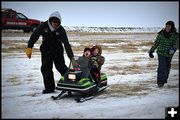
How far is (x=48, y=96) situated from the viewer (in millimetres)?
7527

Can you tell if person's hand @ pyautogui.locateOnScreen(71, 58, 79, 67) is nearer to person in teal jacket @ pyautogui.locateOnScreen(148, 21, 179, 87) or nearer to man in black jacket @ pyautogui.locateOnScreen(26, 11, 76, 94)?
man in black jacket @ pyautogui.locateOnScreen(26, 11, 76, 94)

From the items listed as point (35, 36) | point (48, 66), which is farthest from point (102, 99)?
point (35, 36)

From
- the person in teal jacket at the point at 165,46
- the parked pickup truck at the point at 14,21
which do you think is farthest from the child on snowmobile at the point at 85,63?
the parked pickup truck at the point at 14,21

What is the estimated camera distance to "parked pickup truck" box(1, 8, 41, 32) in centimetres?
2773

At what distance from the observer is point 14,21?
28.2m

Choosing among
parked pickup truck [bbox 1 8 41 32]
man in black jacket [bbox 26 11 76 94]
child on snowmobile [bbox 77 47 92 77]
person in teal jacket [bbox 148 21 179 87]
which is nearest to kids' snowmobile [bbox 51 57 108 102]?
child on snowmobile [bbox 77 47 92 77]

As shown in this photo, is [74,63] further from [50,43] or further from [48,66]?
[50,43]

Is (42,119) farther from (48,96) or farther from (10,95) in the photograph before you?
(10,95)

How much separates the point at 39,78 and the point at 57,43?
2683 mm

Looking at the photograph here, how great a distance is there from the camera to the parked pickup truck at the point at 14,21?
1092 inches

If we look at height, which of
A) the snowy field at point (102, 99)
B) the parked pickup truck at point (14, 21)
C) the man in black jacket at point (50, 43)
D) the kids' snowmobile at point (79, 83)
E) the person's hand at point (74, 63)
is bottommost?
the snowy field at point (102, 99)

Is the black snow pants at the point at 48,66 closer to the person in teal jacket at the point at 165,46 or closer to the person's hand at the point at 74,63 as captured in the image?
the person's hand at the point at 74,63

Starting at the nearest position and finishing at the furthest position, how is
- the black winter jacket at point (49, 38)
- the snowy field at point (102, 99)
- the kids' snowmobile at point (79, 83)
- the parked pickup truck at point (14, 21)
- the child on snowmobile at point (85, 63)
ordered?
the snowy field at point (102, 99) → the kids' snowmobile at point (79, 83) → the child on snowmobile at point (85, 63) → the black winter jacket at point (49, 38) → the parked pickup truck at point (14, 21)

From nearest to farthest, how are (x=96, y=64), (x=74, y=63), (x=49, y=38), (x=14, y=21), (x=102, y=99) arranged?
(x=102, y=99), (x=74, y=63), (x=96, y=64), (x=49, y=38), (x=14, y=21)
